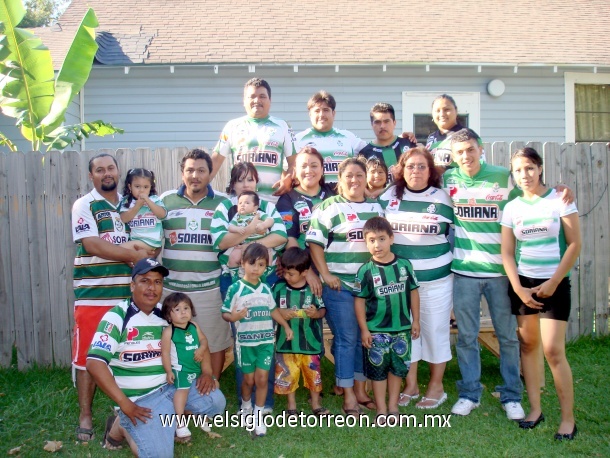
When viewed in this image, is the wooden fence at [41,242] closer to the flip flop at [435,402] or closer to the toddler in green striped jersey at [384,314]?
the toddler in green striped jersey at [384,314]

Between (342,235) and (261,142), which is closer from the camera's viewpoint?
(342,235)

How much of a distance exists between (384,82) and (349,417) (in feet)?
23.5

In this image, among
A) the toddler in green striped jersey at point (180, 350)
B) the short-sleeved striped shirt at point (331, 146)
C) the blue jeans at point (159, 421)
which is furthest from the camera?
the short-sleeved striped shirt at point (331, 146)

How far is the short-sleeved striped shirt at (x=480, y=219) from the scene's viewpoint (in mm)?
4562

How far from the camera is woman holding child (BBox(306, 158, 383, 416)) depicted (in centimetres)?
466

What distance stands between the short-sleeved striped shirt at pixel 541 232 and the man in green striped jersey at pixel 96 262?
2.87 metres

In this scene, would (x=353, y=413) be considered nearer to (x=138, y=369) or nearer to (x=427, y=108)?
(x=138, y=369)

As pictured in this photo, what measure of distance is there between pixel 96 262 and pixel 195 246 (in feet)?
2.59

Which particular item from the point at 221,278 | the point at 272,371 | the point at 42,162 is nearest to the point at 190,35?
the point at 42,162

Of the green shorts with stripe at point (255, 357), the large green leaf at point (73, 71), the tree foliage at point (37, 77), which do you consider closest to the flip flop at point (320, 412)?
the green shorts with stripe at point (255, 357)

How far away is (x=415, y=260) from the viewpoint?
4742 millimetres

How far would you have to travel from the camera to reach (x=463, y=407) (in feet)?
15.4

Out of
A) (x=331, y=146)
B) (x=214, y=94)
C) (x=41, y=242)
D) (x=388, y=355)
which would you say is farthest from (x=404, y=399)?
(x=214, y=94)

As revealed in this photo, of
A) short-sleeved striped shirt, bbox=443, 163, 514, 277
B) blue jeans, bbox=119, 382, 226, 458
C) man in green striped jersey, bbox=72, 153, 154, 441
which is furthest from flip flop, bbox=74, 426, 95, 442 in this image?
short-sleeved striped shirt, bbox=443, 163, 514, 277
